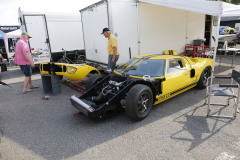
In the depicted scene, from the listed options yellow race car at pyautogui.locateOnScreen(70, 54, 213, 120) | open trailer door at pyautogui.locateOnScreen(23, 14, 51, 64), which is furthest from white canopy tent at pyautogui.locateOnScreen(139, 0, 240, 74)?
open trailer door at pyautogui.locateOnScreen(23, 14, 51, 64)

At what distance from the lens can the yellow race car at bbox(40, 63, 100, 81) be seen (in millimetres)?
5156

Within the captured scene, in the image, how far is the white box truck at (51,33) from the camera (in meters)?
8.30

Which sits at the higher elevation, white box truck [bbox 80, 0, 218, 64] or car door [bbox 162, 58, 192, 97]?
white box truck [bbox 80, 0, 218, 64]

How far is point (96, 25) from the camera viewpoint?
6.56 metres

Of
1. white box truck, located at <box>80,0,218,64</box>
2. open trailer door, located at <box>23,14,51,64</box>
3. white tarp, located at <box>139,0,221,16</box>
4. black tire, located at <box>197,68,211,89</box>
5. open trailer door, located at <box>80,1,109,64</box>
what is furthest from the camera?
open trailer door, located at <box>23,14,51,64</box>

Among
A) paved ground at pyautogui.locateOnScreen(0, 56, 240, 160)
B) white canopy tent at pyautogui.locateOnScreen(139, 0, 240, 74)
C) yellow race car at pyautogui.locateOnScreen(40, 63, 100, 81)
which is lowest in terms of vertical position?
paved ground at pyautogui.locateOnScreen(0, 56, 240, 160)

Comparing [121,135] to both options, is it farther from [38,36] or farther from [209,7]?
[38,36]

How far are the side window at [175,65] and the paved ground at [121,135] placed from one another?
0.84 metres

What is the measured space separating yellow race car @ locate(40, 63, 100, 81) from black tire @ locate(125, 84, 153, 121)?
235 centimetres

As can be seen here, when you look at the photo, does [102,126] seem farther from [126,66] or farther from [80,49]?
[80,49]

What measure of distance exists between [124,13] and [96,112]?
390 centimetres

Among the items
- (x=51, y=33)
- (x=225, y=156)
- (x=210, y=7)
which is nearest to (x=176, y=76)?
(x=210, y=7)

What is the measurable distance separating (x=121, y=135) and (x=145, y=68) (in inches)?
68.5

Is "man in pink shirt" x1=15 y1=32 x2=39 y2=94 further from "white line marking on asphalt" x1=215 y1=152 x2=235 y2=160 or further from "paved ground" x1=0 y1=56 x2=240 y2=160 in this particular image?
"white line marking on asphalt" x1=215 y1=152 x2=235 y2=160
